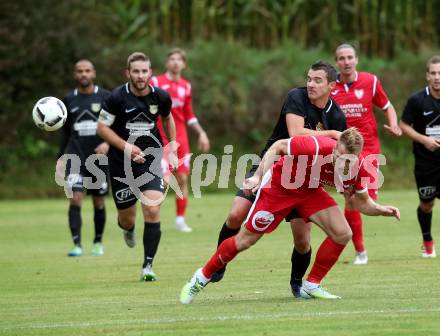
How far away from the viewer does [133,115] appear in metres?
11.8

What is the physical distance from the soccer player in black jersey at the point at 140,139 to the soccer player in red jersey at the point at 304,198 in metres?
2.34

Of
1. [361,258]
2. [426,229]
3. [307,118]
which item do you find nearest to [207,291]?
[307,118]

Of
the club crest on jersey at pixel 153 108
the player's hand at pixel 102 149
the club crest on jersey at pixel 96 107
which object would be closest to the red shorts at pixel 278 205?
the club crest on jersey at pixel 153 108

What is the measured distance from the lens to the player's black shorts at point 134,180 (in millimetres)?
11641

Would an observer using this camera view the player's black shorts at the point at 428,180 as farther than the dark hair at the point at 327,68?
Yes

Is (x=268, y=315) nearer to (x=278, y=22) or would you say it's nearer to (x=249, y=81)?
(x=249, y=81)

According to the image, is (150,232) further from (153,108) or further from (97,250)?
(97,250)

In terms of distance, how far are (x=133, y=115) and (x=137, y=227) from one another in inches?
278

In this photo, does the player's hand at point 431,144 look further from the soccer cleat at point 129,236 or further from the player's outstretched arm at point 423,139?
the soccer cleat at point 129,236

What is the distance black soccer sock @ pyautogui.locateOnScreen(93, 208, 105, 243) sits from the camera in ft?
48.6

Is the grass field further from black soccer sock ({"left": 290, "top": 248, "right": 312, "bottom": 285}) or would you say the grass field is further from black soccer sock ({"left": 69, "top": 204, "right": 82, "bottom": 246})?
black soccer sock ({"left": 69, "top": 204, "right": 82, "bottom": 246})

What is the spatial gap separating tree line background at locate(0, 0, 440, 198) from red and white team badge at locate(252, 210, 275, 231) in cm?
1814

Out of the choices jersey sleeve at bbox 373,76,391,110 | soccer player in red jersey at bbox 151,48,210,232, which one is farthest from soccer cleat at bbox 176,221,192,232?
jersey sleeve at bbox 373,76,391,110

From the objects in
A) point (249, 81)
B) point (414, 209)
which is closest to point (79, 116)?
point (414, 209)
